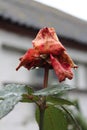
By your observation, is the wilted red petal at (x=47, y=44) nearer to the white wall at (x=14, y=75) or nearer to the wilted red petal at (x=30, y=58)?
the wilted red petal at (x=30, y=58)

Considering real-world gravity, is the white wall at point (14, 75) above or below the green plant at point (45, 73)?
above

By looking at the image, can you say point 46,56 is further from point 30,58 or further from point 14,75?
point 14,75

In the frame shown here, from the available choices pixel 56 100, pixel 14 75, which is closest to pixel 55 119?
pixel 56 100

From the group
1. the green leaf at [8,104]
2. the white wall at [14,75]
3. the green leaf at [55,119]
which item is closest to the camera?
the green leaf at [8,104]

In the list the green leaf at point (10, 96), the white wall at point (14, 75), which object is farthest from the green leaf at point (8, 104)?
the white wall at point (14, 75)

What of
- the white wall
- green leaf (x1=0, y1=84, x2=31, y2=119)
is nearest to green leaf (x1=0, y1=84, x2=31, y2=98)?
green leaf (x1=0, y1=84, x2=31, y2=119)

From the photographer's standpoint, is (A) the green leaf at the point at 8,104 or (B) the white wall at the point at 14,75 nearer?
(A) the green leaf at the point at 8,104

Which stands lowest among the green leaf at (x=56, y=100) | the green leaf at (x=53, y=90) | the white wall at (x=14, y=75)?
the green leaf at (x=56, y=100)
